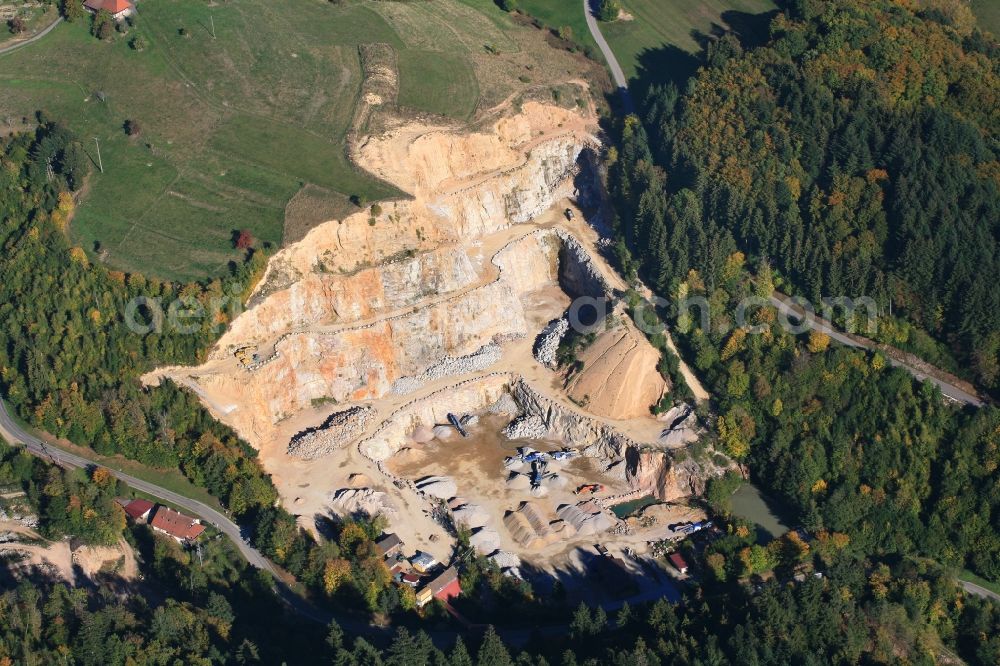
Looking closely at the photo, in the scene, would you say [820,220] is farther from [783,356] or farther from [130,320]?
[130,320]

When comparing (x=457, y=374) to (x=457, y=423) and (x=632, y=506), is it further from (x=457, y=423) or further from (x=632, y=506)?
(x=632, y=506)

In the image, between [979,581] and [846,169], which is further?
[846,169]

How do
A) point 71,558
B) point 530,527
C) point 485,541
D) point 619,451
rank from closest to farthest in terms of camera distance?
point 71,558
point 485,541
point 530,527
point 619,451

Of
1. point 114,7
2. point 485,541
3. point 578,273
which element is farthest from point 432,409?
point 114,7

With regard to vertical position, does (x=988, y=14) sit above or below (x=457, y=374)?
above

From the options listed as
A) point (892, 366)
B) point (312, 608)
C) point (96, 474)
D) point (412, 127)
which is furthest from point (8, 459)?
point (892, 366)
